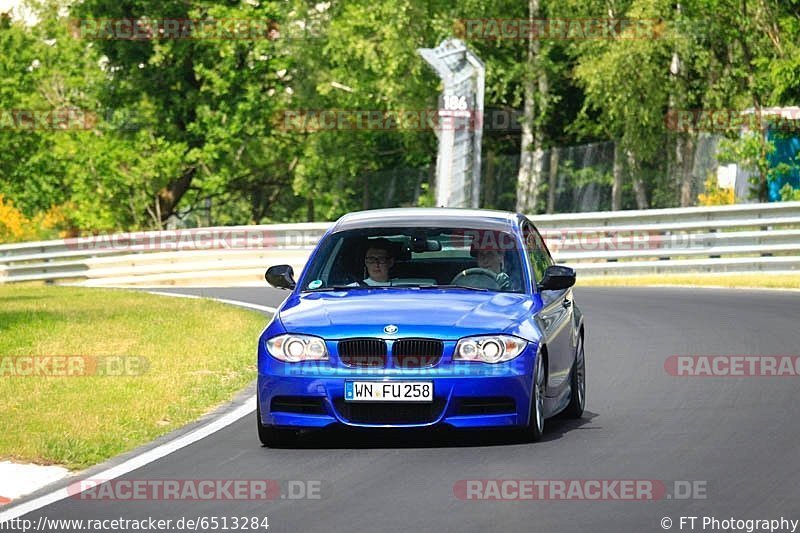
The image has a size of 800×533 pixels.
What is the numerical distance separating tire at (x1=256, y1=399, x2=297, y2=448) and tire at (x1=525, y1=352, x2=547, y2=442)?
1446 mm

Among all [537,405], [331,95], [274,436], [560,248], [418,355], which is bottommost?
[560,248]

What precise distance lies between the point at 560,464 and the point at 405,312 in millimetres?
1431

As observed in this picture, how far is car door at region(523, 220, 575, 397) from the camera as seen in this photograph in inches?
442

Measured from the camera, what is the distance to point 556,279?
11.5 meters

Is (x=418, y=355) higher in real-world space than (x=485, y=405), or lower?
higher

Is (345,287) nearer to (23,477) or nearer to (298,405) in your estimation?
(298,405)

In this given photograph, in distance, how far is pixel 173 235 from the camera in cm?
3516

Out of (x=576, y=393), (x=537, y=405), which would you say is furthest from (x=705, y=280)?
(x=537, y=405)

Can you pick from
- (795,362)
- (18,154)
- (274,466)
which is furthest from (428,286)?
(18,154)

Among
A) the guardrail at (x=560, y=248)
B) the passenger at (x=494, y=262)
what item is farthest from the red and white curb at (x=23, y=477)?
the guardrail at (x=560, y=248)

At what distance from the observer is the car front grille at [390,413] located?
34.2ft

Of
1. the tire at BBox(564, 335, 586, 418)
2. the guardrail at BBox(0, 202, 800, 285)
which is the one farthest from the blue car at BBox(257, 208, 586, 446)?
the guardrail at BBox(0, 202, 800, 285)

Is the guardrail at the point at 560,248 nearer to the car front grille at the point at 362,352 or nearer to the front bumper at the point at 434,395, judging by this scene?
the front bumper at the point at 434,395

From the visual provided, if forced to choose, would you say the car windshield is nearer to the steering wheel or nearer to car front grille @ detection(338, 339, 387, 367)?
the steering wheel
